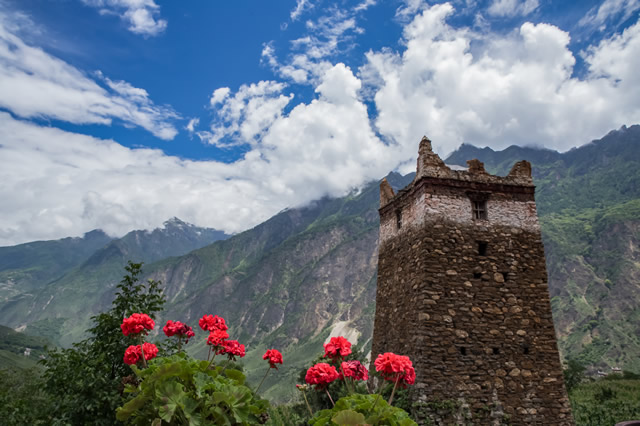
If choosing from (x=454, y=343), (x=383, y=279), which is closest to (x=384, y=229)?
(x=383, y=279)

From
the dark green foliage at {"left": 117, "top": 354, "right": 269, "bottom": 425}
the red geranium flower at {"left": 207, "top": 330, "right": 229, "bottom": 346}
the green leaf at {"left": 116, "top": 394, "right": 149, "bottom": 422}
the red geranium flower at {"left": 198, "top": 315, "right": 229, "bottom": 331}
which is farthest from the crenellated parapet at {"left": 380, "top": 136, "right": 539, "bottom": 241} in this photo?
the green leaf at {"left": 116, "top": 394, "right": 149, "bottom": 422}

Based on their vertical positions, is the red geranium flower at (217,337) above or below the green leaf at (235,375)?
above

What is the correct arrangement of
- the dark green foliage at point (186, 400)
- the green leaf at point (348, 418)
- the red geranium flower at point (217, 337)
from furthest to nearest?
the red geranium flower at point (217, 337) < the dark green foliage at point (186, 400) < the green leaf at point (348, 418)

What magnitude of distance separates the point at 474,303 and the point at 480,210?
2754 millimetres

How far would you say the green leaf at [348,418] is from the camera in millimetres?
4559

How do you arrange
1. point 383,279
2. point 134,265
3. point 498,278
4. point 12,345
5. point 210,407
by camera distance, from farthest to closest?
point 12,345 → point 383,279 → point 498,278 → point 134,265 → point 210,407

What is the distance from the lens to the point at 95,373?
6969 mm

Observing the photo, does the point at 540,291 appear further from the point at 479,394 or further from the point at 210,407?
the point at 210,407

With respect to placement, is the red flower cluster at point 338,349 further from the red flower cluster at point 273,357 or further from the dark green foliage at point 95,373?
the dark green foliage at point 95,373

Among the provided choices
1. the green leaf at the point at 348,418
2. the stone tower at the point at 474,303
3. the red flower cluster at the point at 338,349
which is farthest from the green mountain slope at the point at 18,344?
the green leaf at the point at 348,418

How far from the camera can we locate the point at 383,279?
14695 millimetres

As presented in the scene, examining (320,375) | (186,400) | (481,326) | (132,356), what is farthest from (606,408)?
(132,356)

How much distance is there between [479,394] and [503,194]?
5615 millimetres

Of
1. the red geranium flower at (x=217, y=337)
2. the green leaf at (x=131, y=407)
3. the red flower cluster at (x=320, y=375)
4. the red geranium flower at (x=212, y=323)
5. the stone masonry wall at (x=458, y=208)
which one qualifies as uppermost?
the stone masonry wall at (x=458, y=208)
